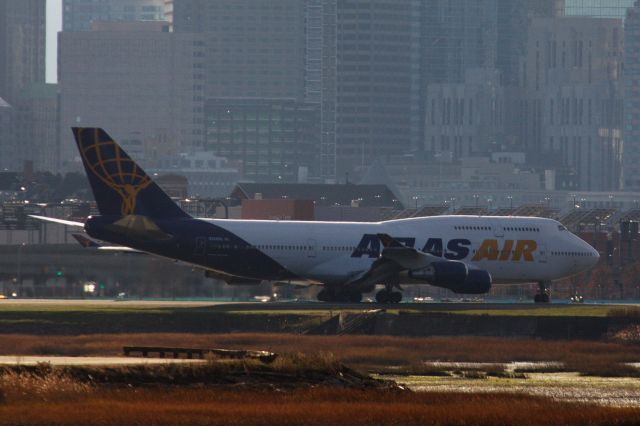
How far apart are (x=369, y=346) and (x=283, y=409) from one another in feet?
80.1

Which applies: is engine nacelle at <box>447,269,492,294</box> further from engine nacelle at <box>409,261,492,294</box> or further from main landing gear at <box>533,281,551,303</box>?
main landing gear at <box>533,281,551,303</box>

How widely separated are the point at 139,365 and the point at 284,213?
468 feet

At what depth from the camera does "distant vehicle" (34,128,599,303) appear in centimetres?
8569

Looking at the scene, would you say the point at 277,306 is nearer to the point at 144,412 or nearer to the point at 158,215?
the point at 158,215

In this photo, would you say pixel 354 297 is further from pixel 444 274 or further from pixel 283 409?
pixel 283 409

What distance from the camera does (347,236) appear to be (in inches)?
3548

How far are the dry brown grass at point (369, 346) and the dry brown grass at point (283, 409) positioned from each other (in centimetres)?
1398

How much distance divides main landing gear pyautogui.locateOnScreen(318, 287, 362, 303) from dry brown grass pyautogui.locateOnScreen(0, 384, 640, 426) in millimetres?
40657

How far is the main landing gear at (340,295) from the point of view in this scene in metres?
91.1

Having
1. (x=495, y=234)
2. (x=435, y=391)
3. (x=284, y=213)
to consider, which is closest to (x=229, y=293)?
(x=495, y=234)

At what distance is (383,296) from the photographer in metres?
90.4

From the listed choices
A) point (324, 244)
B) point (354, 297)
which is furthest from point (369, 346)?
point (354, 297)

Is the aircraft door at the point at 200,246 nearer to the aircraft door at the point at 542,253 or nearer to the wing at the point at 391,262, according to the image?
the wing at the point at 391,262

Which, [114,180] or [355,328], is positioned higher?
[114,180]
